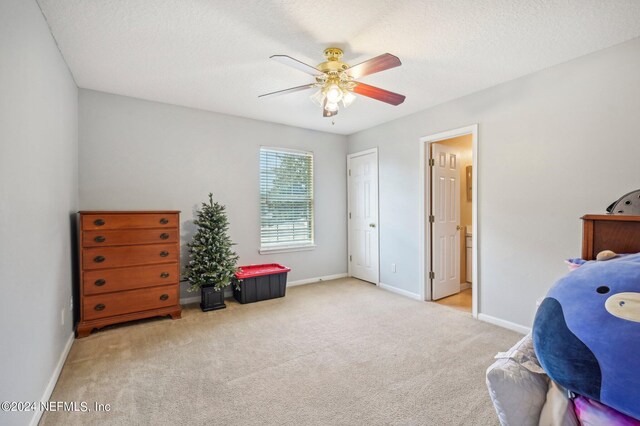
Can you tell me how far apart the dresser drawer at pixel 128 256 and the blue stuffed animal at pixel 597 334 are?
326 cm

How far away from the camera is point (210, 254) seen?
11.6 ft

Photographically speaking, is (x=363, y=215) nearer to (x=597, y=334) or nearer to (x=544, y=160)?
(x=544, y=160)

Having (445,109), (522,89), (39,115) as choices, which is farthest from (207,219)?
(522,89)

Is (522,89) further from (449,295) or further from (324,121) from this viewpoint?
(449,295)

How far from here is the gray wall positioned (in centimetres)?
141

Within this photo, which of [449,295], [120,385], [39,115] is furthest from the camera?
[449,295]

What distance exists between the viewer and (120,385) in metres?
2.08

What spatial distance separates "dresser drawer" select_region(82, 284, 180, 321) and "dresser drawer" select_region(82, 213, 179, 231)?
0.67m

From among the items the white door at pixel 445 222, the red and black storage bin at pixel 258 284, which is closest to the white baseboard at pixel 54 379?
the red and black storage bin at pixel 258 284

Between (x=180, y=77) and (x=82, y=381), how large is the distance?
271 cm

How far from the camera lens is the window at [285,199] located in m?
4.45

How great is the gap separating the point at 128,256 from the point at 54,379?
3.90 feet

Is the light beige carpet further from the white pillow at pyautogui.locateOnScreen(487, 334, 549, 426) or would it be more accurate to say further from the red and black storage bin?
the white pillow at pyautogui.locateOnScreen(487, 334, 549, 426)

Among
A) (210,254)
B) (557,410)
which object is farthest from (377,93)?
(210,254)
